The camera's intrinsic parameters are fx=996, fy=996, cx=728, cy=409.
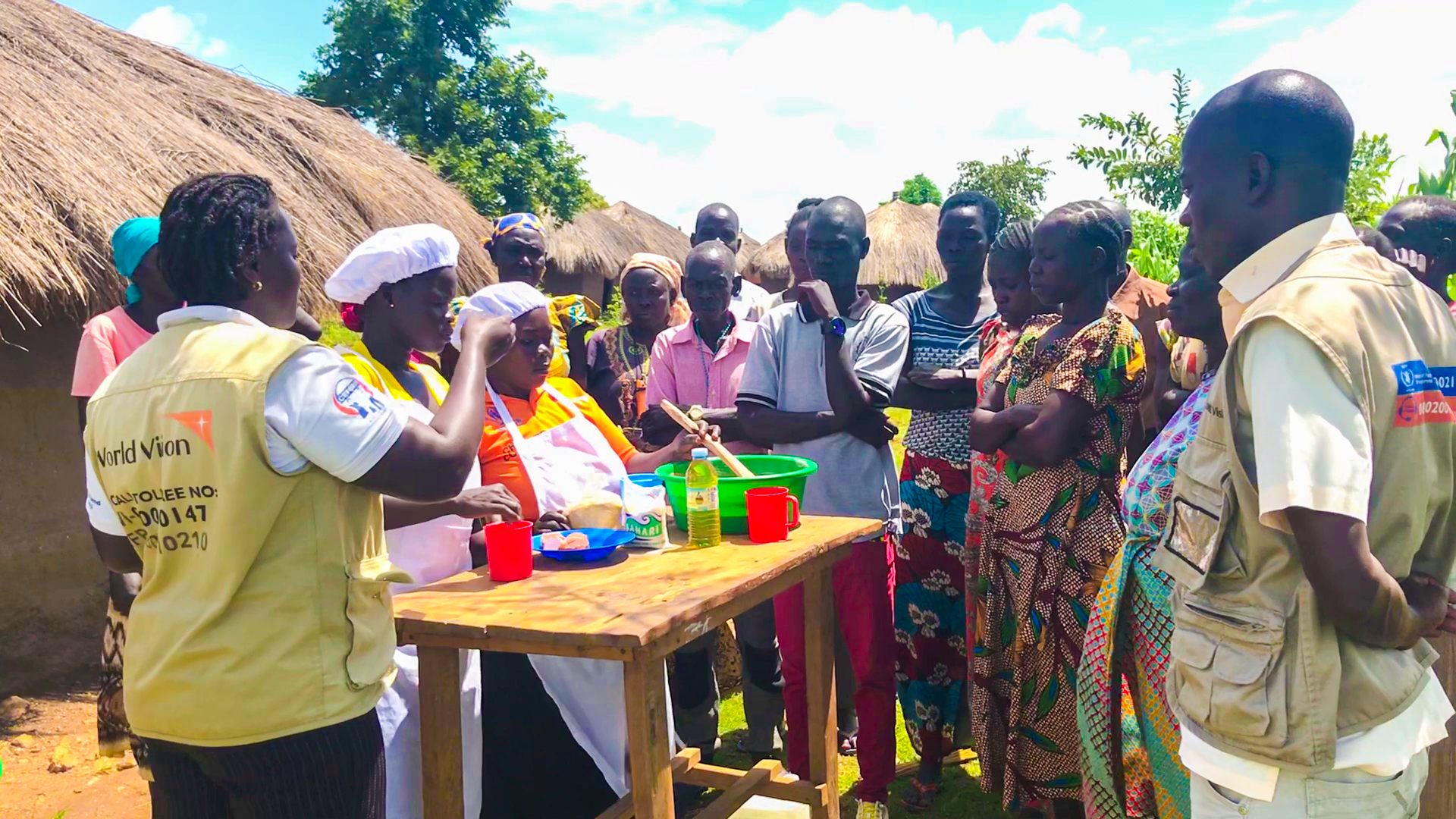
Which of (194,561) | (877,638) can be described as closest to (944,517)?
(877,638)

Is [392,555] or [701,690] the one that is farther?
[701,690]

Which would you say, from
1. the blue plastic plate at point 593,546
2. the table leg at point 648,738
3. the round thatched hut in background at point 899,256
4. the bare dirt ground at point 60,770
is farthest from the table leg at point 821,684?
the round thatched hut in background at point 899,256

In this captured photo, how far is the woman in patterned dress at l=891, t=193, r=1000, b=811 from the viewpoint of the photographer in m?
3.66

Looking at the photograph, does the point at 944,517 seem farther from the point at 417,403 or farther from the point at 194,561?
the point at 194,561

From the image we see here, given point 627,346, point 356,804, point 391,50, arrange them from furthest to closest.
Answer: point 391,50
point 627,346
point 356,804

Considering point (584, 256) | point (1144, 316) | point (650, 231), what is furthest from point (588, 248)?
point (1144, 316)

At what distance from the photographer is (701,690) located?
Result: 4.04 m

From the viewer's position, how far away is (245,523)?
5.83 feet

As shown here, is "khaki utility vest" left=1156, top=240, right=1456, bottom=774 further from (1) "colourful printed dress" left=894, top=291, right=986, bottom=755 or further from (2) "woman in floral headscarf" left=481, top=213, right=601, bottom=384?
(2) "woman in floral headscarf" left=481, top=213, right=601, bottom=384

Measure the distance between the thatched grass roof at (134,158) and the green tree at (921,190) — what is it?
2727 cm

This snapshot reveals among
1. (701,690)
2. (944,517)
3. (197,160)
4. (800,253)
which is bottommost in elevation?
(701,690)

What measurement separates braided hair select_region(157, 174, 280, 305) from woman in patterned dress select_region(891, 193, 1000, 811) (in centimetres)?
235

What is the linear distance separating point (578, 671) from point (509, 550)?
23.7 inches

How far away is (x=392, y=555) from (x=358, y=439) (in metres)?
0.94
